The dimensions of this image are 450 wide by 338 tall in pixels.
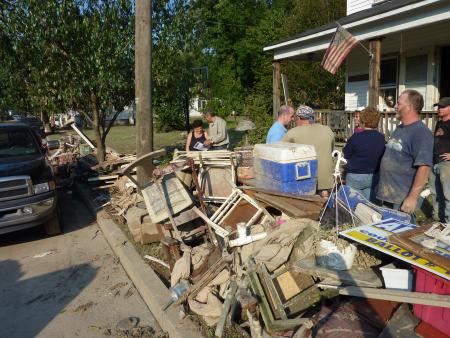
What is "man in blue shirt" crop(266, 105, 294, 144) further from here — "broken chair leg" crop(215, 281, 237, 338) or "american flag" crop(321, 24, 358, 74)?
"american flag" crop(321, 24, 358, 74)

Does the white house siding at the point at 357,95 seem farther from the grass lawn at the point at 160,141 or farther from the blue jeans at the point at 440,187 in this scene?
the blue jeans at the point at 440,187

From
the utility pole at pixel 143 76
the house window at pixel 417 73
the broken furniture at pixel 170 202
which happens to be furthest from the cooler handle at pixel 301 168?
the house window at pixel 417 73

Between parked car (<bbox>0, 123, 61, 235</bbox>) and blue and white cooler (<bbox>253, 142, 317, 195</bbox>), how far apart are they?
3599mm

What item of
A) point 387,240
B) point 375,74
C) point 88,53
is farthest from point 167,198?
point 375,74

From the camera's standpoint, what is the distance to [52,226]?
6.53 meters

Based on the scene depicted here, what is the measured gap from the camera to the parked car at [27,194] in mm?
5855

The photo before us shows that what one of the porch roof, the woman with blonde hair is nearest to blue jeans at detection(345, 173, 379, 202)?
the woman with blonde hair

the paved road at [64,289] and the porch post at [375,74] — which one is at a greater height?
the porch post at [375,74]

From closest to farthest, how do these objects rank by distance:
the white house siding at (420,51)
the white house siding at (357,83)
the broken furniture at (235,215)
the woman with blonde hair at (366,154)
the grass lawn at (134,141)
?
the woman with blonde hair at (366,154) < the broken furniture at (235,215) < the white house siding at (420,51) < the white house siding at (357,83) < the grass lawn at (134,141)

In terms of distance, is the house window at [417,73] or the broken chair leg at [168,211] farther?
the house window at [417,73]

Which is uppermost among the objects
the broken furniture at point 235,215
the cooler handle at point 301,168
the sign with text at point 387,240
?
the cooler handle at point 301,168

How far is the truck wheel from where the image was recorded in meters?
6.48

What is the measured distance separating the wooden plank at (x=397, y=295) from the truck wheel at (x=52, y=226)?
488 centimetres

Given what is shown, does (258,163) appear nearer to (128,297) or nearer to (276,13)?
(128,297)
